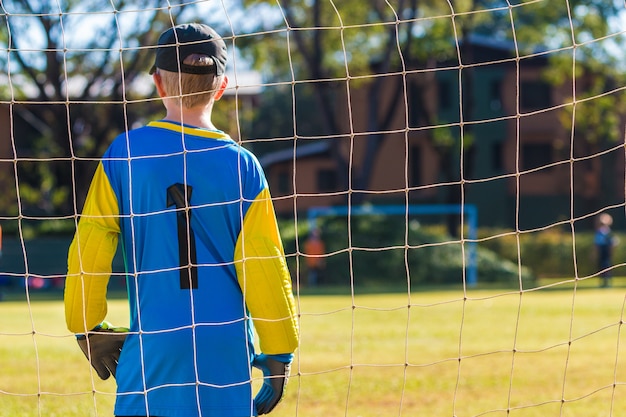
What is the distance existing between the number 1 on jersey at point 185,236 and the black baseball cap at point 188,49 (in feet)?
1.25

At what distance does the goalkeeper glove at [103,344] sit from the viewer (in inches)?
Result: 134

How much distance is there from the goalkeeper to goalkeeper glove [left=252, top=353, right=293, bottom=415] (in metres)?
0.04

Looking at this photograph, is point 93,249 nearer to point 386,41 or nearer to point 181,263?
point 181,263

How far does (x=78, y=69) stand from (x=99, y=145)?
2.46m

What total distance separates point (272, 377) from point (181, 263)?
46cm

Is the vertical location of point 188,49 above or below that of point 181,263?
above

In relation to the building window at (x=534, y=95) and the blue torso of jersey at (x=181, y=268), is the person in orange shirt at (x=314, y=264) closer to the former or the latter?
the building window at (x=534, y=95)

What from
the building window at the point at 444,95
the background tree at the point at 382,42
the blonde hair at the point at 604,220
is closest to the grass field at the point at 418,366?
the blonde hair at the point at 604,220

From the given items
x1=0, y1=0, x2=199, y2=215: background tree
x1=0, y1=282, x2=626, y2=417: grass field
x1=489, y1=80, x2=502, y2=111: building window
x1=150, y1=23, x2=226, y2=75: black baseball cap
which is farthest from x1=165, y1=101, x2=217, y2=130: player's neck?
x1=489, y1=80, x2=502, y2=111: building window

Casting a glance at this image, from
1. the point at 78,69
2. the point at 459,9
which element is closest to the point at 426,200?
the point at 459,9

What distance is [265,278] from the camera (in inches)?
130

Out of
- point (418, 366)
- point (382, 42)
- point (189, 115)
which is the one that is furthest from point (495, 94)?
point (189, 115)

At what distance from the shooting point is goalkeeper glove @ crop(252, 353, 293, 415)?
338 centimetres

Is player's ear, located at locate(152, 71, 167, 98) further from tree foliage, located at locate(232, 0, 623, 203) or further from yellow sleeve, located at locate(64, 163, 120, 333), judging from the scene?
tree foliage, located at locate(232, 0, 623, 203)
